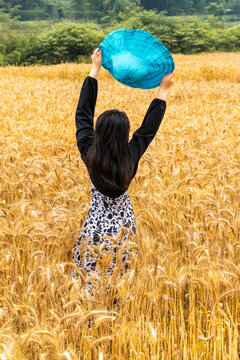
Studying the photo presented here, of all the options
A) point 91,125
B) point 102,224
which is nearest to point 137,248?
point 102,224

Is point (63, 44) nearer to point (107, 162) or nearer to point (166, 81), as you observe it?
point (166, 81)

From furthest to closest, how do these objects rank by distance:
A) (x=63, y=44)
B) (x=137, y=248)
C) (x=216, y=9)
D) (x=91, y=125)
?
1. (x=216, y=9)
2. (x=63, y=44)
3. (x=91, y=125)
4. (x=137, y=248)

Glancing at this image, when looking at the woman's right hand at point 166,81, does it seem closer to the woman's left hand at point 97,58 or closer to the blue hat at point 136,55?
the blue hat at point 136,55

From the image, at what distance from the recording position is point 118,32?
217 cm

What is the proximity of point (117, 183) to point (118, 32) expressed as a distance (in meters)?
0.87

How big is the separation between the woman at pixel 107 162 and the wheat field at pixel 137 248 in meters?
0.16

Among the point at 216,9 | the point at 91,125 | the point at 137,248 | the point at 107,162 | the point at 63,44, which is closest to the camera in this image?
the point at 107,162

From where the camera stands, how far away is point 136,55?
2127 mm

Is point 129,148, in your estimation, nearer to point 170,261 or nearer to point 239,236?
point 170,261

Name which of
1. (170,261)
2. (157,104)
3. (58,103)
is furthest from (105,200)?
(58,103)

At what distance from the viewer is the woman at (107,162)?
1.99m

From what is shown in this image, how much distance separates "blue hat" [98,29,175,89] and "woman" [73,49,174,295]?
0.57 ft

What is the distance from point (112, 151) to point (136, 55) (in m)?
0.58

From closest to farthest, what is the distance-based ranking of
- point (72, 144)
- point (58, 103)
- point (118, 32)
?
point (118, 32) < point (72, 144) < point (58, 103)
